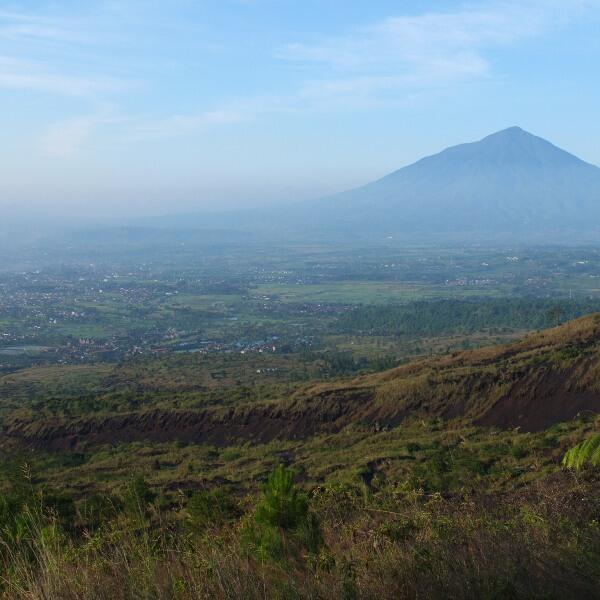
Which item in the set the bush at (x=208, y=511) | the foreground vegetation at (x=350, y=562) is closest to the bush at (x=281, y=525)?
the foreground vegetation at (x=350, y=562)

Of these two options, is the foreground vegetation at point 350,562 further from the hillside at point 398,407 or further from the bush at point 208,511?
the hillside at point 398,407

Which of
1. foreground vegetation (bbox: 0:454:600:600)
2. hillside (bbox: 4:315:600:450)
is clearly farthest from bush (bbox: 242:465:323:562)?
hillside (bbox: 4:315:600:450)

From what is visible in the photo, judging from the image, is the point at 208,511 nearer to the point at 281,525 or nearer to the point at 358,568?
the point at 281,525

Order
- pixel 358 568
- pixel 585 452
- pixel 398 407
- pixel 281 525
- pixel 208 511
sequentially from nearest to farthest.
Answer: pixel 358 568
pixel 281 525
pixel 585 452
pixel 208 511
pixel 398 407

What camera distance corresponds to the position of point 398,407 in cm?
2395

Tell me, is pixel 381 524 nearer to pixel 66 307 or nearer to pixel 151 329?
pixel 151 329

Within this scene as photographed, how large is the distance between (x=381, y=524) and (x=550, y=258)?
132 metres

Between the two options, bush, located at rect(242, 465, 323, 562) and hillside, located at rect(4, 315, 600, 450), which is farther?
hillside, located at rect(4, 315, 600, 450)

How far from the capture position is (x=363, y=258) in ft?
472

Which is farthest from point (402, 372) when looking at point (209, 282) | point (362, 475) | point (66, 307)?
point (209, 282)

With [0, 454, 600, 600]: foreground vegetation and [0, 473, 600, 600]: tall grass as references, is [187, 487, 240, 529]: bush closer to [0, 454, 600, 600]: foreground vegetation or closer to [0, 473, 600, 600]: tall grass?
[0, 454, 600, 600]: foreground vegetation

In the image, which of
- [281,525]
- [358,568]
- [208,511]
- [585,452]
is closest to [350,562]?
[358,568]

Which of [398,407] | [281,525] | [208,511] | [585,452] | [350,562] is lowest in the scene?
[398,407]

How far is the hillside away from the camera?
2200 cm
